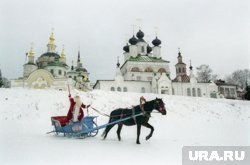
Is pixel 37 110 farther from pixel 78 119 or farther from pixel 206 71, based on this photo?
pixel 206 71

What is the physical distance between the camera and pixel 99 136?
9281mm

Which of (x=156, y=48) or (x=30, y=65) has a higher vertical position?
(x=156, y=48)

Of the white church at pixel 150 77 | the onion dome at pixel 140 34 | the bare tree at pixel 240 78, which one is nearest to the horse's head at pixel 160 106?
the white church at pixel 150 77

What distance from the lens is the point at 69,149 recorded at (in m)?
6.44

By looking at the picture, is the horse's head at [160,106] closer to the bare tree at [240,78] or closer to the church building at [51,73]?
the church building at [51,73]

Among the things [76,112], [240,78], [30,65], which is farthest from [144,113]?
[240,78]

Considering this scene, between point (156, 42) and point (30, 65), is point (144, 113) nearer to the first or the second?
point (30, 65)

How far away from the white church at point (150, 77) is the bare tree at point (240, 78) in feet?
48.1

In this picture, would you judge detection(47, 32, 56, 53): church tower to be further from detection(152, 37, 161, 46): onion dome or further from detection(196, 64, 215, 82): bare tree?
detection(196, 64, 215, 82): bare tree

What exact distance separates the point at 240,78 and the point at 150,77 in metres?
24.9

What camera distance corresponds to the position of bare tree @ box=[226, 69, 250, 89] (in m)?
55.6

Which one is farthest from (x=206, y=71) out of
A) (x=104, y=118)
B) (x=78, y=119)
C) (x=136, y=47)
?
(x=78, y=119)

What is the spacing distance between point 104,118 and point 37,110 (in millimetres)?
4464

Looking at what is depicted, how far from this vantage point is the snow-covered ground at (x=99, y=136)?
5.70 metres
